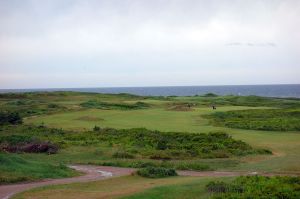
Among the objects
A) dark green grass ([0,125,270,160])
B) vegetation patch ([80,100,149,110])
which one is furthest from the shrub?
vegetation patch ([80,100,149,110])

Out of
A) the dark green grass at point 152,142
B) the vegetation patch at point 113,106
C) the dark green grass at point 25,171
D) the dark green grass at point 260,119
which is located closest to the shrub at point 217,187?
the dark green grass at point 25,171

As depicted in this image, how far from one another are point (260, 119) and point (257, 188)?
35414 mm

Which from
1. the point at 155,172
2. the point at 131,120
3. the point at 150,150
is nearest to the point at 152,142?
the point at 150,150

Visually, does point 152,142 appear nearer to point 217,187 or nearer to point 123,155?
point 123,155

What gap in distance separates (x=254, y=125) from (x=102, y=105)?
2998cm

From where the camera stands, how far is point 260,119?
51.7m

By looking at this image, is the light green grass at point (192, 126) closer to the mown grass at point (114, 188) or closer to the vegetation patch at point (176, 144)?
the vegetation patch at point (176, 144)

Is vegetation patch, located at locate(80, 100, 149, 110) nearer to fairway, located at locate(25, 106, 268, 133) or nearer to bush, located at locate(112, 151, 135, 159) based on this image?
fairway, located at locate(25, 106, 268, 133)

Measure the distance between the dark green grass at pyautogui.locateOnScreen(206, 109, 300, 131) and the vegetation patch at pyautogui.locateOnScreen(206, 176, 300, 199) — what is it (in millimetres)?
25726

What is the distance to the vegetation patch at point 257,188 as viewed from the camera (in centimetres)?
1636

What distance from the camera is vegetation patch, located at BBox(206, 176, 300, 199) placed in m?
16.4

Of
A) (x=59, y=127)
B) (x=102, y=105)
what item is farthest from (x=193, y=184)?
(x=102, y=105)

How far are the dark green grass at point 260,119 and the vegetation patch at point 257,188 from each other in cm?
2573

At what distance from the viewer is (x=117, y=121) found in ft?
169
